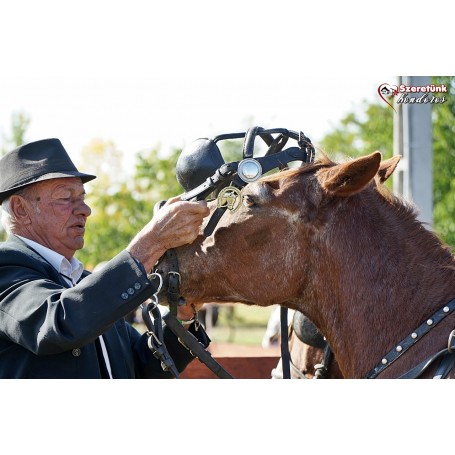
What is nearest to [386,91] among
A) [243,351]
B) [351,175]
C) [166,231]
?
[351,175]

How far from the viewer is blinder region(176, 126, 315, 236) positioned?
3279mm

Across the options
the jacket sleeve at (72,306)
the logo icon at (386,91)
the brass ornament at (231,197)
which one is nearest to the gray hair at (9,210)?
the jacket sleeve at (72,306)

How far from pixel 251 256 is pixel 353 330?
22.8 inches

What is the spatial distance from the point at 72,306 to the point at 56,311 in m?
0.08

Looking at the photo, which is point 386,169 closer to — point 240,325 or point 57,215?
point 57,215

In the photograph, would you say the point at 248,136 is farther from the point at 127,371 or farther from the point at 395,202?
the point at 127,371

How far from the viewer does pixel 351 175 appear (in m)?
3.13

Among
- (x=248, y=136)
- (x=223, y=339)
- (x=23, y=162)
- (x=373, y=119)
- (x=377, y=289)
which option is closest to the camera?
(x=377, y=289)

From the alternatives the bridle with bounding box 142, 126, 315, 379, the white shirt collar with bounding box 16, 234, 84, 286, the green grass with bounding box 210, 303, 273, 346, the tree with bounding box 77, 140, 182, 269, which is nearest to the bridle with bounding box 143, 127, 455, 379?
the bridle with bounding box 142, 126, 315, 379

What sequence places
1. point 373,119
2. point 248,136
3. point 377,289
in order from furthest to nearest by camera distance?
point 373,119
point 248,136
point 377,289

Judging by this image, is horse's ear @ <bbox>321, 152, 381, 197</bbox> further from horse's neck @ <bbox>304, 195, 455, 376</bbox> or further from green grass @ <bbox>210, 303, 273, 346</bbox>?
green grass @ <bbox>210, 303, 273, 346</bbox>

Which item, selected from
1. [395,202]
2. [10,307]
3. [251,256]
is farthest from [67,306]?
[395,202]

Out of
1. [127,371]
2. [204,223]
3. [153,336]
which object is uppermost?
[204,223]

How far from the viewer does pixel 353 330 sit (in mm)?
3191
